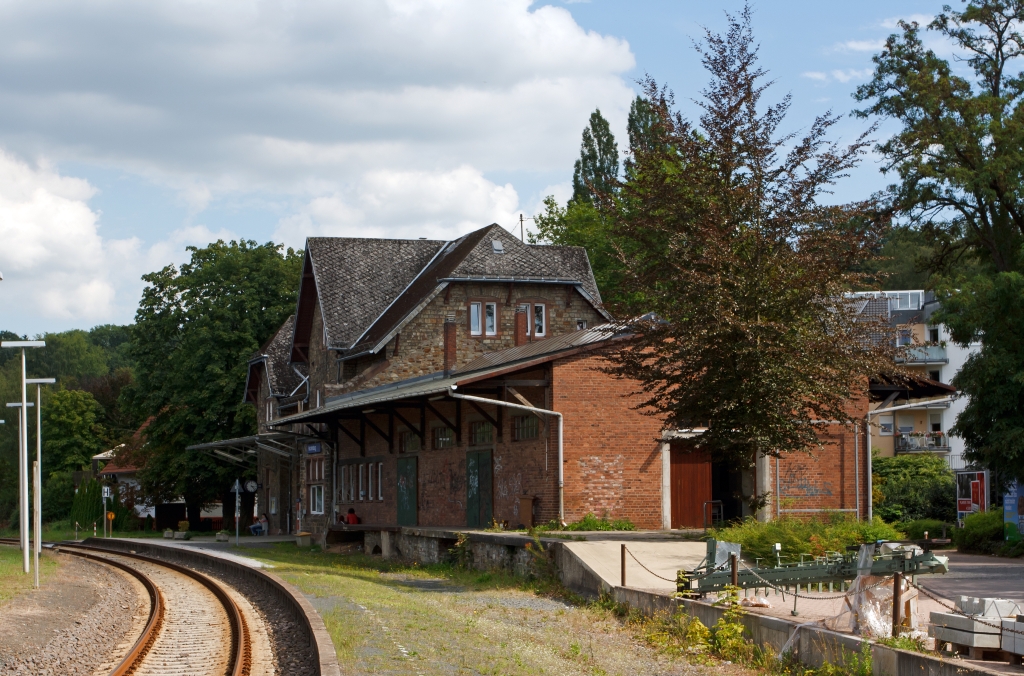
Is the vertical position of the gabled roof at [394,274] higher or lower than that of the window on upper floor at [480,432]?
higher

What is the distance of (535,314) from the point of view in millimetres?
39969

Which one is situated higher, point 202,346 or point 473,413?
point 202,346

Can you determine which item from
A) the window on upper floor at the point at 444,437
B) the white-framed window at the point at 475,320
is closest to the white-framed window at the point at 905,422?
the white-framed window at the point at 475,320

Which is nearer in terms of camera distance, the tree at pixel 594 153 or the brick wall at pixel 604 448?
the brick wall at pixel 604 448

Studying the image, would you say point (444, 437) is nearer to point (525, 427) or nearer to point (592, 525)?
point (525, 427)

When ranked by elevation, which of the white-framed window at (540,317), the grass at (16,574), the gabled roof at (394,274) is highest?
the gabled roof at (394,274)

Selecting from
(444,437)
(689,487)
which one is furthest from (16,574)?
(689,487)

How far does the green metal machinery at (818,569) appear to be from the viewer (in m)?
12.4

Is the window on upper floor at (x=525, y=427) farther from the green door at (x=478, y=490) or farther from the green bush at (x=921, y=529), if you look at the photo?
the green bush at (x=921, y=529)

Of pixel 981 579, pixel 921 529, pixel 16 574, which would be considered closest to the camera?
pixel 981 579

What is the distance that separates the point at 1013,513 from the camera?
83.4 feet

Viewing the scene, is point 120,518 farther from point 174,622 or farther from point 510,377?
point 174,622

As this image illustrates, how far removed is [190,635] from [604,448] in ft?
38.5

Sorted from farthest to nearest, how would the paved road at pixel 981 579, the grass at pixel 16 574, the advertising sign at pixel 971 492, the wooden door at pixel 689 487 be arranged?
the advertising sign at pixel 971 492 < the wooden door at pixel 689 487 < the grass at pixel 16 574 < the paved road at pixel 981 579
